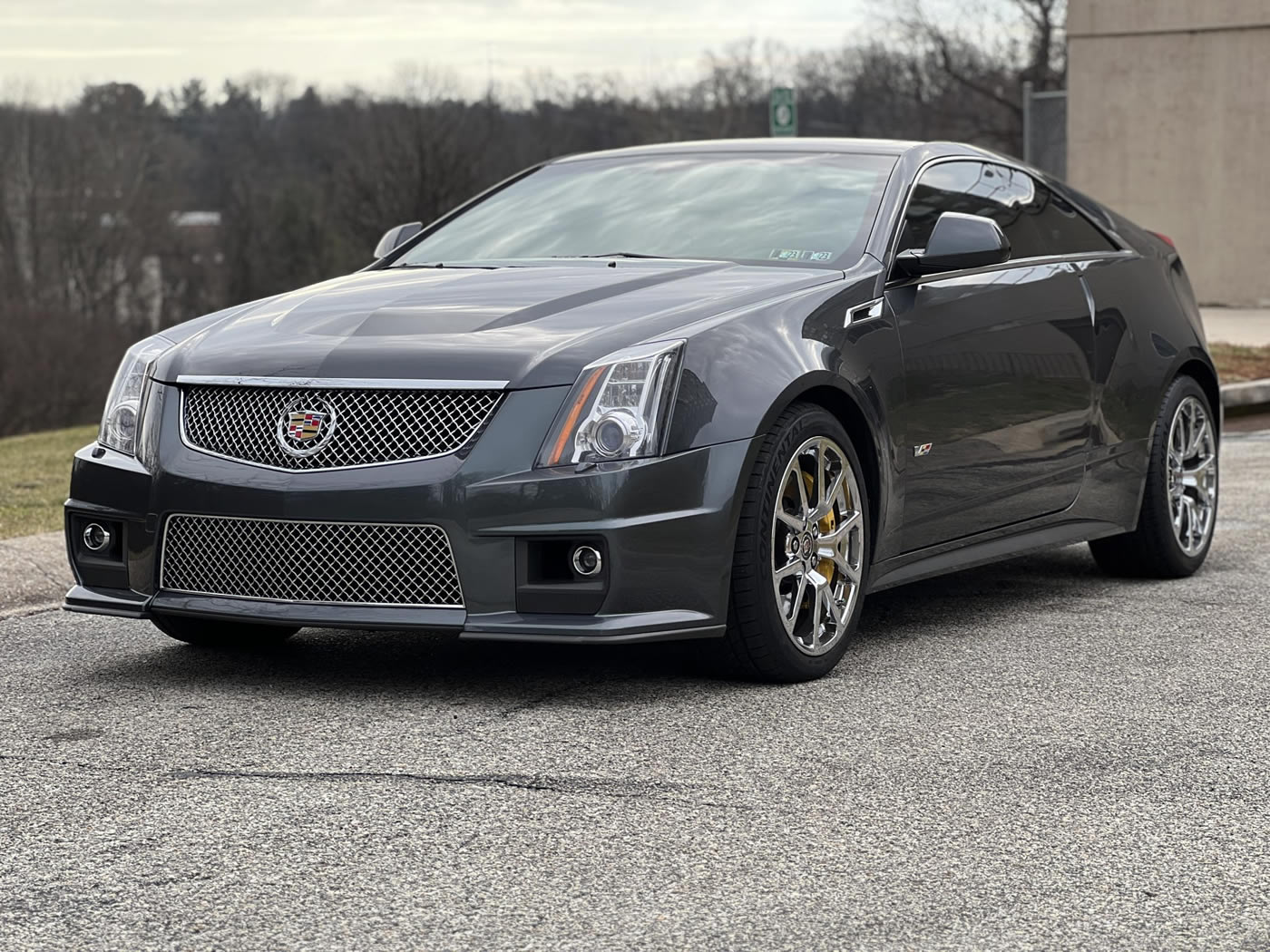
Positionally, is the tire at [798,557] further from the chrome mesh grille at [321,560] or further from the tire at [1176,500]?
the tire at [1176,500]

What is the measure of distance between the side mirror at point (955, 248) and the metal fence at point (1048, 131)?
74.3 ft

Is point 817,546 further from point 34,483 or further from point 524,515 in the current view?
point 34,483

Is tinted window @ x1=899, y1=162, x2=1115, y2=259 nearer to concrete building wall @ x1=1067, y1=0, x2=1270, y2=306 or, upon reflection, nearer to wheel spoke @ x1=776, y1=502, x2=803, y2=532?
wheel spoke @ x1=776, y1=502, x2=803, y2=532

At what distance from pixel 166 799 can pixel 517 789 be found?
70 cm

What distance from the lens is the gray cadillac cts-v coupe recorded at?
15.0ft

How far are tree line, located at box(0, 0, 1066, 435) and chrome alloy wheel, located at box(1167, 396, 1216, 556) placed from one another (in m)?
46.9

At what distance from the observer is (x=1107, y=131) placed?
2500cm

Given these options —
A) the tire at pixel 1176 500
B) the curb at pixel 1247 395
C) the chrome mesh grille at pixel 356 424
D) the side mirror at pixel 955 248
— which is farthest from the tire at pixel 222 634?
the curb at pixel 1247 395

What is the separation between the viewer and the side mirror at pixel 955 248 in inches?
218

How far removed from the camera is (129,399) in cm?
509

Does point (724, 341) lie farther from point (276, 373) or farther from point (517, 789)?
point (517, 789)

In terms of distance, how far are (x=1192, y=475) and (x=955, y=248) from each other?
2.07 meters

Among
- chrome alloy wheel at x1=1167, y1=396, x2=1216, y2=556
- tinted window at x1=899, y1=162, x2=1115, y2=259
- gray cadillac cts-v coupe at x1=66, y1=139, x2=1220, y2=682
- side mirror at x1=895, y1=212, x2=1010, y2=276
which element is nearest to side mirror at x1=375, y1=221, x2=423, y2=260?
gray cadillac cts-v coupe at x1=66, y1=139, x2=1220, y2=682

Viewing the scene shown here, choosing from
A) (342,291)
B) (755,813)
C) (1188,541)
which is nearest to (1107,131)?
(1188,541)
